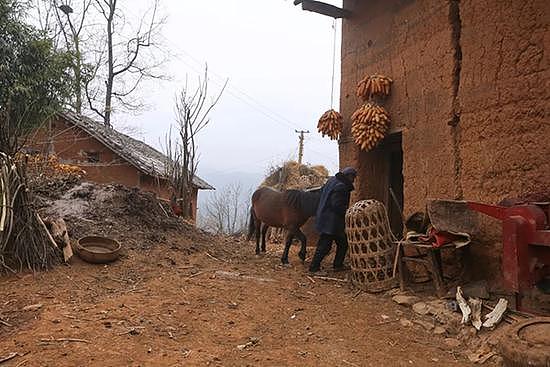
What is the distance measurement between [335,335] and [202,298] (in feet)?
5.54

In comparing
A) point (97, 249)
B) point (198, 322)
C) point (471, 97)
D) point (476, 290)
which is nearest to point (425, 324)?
point (476, 290)

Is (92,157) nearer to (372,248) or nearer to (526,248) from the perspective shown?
(372,248)

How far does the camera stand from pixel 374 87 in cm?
664

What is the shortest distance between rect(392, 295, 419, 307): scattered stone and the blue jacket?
5.69 feet

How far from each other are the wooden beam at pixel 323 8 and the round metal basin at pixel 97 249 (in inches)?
193

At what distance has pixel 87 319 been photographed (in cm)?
428

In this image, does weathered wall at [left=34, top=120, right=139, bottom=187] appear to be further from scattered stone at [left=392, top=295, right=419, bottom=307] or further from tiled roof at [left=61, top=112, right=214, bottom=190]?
scattered stone at [left=392, top=295, right=419, bottom=307]

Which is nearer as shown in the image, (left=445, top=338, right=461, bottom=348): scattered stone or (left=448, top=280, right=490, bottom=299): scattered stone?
(left=445, top=338, right=461, bottom=348): scattered stone

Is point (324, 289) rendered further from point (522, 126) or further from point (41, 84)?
point (41, 84)

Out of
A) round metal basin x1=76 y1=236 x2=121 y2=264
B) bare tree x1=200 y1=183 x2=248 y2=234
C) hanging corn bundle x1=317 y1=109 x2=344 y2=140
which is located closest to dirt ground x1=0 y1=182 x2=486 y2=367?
round metal basin x1=76 y1=236 x2=121 y2=264

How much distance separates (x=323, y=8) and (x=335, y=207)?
3.44 meters

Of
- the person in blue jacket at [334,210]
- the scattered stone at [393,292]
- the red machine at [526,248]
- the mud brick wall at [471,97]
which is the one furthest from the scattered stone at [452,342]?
the person in blue jacket at [334,210]

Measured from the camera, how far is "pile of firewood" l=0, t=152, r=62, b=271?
5.48 metres

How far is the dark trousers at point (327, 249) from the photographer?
22.8 ft
